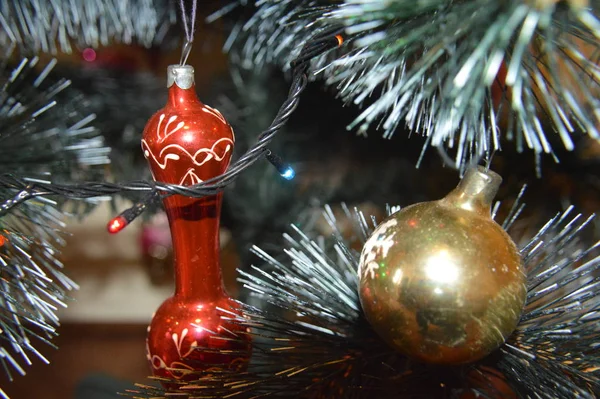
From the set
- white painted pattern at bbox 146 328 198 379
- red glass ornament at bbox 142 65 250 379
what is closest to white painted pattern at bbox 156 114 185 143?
red glass ornament at bbox 142 65 250 379

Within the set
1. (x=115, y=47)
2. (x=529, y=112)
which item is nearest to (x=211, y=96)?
(x=115, y=47)

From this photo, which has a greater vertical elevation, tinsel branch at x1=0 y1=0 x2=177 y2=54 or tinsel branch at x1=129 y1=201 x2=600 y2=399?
tinsel branch at x1=0 y1=0 x2=177 y2=54

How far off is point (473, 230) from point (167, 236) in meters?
0.68

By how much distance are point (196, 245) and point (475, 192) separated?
149 millimetres

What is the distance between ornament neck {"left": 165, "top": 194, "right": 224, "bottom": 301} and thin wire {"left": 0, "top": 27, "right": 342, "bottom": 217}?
38 mm

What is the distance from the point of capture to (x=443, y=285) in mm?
213

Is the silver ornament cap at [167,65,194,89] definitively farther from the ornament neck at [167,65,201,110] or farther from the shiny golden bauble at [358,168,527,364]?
the shiny golden bauble at [358,168,527,364]

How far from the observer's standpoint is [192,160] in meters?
0.26

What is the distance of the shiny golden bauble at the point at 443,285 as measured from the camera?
0.21 metres

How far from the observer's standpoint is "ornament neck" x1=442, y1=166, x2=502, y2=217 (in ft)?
0.79

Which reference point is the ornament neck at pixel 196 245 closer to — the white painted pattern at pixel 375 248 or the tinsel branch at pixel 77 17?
the white painted pattern at pixel 375 248

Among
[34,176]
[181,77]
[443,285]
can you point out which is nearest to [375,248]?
[443,285]

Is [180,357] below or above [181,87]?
below

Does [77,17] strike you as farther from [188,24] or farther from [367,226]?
[367,226]
